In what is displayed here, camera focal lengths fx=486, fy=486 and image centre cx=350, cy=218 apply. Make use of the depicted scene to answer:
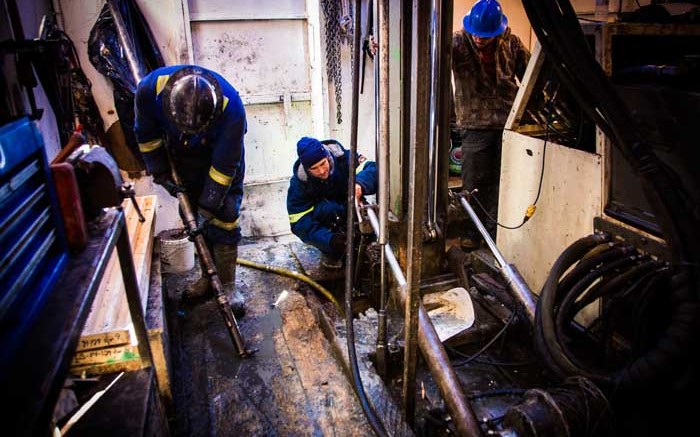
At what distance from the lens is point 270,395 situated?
101 inches

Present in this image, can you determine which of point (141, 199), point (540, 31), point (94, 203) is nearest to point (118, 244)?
point (94, 203)

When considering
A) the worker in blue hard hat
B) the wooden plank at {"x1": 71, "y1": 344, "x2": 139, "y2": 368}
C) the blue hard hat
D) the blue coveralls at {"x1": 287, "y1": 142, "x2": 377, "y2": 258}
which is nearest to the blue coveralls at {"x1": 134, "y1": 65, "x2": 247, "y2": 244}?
the blue coveralls at {"x1": 287, "y1": 142, "x2": 377, "y2": 258}

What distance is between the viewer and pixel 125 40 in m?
3.96

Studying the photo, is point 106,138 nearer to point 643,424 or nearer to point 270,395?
point 270,395

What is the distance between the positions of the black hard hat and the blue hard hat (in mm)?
2237

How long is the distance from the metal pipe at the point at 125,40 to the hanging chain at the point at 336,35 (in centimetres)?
181

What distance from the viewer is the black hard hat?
9.89 ft

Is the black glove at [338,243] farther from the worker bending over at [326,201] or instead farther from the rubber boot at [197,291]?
the rubber boot at [197,291]

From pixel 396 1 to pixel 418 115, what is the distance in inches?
61.8

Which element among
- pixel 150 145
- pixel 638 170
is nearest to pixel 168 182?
pixel 150 145

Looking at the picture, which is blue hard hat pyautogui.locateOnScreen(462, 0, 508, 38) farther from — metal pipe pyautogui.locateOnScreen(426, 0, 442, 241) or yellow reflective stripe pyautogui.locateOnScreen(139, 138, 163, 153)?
yellow reflective stripe pyautogui.locateOnScreen(139, 138, 163, 153)

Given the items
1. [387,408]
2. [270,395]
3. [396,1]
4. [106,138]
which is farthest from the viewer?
[106,138]

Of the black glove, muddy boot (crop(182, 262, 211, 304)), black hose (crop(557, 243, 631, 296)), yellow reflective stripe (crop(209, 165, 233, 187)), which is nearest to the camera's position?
black hose (crop(557, 243, 631, 296))

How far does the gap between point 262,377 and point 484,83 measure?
10.1 feet
